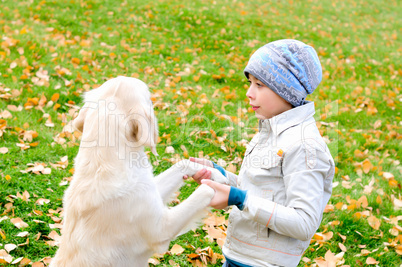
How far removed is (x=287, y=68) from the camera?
259cm

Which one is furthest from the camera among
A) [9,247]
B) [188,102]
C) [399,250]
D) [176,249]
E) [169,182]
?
[188,102]

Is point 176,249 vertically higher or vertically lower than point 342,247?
higher

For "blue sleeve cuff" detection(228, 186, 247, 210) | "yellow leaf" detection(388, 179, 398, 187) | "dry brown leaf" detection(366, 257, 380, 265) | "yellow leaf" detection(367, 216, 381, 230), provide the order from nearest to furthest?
"blue sleeve cuff" detection(228, 186, 247, 210) → "dry brown leaf" detection(366, 257, 380, 265) → "yellow leaf" detection(367, 216, 381, 230) → "yellow leaf" detection(388, 179, 398, 187)

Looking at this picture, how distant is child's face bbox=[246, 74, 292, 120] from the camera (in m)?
2.72

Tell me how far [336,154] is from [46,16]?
782 centimetres

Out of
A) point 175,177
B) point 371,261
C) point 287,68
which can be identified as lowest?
point 371,261

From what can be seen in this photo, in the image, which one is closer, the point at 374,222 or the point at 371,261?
the point at 371,261

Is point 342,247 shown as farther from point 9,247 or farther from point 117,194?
point 9,247

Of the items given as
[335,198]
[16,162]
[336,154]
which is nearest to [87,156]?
[16,162]

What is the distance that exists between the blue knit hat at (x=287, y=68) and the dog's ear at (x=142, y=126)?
32.7 inches

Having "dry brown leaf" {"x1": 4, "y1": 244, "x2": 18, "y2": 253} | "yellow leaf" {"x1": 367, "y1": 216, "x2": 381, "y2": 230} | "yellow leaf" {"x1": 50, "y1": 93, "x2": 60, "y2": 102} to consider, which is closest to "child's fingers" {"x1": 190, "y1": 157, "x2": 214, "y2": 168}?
"dry brown leaf" {"x1": 4, "y1": 244, "x2": 18, "y2": 253}

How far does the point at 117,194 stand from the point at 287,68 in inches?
55.4

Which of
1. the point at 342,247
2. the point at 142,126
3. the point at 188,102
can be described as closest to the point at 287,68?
the point at 142,126

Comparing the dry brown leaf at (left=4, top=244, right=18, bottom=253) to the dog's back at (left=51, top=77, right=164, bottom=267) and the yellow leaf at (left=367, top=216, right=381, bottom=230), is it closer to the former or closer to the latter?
the dog's back at (left=51, top=77, right=164, bottom=267)
